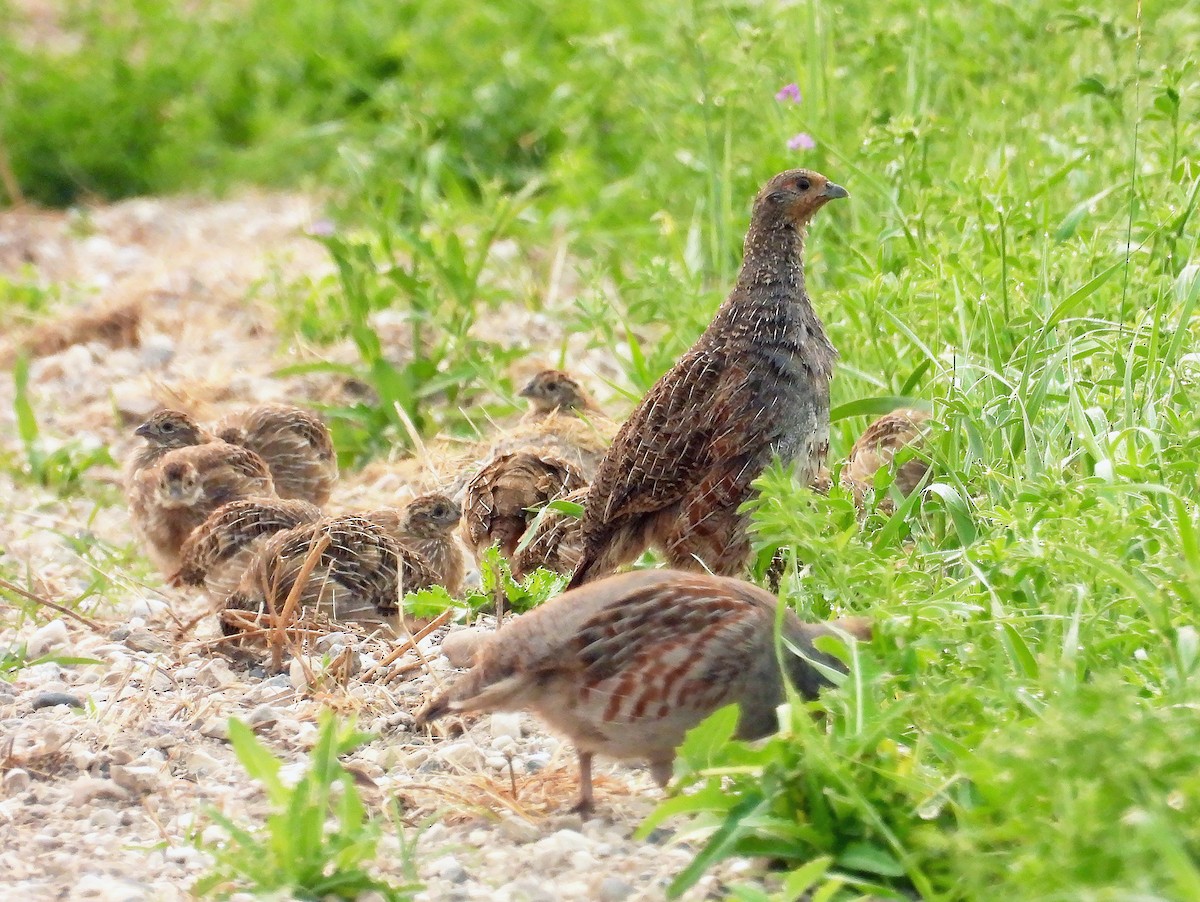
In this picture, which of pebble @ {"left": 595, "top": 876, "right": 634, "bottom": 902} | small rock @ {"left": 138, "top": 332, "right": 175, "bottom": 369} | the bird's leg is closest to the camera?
pebble @ {"left": 595, "top": 876, "right": 634, "bottom": 902}

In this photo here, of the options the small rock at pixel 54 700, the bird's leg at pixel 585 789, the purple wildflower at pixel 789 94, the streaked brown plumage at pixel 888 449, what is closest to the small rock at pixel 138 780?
the small rock at pixel 54 700

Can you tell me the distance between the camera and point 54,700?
4727 mm

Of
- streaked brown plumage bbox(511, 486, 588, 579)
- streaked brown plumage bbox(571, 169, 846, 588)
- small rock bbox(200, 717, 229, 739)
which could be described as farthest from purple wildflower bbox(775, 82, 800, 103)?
small rock bbox(200, 717, 229, 739)

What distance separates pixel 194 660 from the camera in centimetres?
509

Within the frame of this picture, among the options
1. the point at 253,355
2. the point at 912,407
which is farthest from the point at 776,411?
the point at 253,355

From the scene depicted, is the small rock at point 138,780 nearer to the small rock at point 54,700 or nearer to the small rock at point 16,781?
the small rock at point 16,781

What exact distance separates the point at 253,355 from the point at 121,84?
4.06 meters

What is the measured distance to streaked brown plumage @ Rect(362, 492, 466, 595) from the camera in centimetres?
605

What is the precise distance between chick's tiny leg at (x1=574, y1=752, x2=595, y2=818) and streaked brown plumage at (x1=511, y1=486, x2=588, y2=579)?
6.09 ft

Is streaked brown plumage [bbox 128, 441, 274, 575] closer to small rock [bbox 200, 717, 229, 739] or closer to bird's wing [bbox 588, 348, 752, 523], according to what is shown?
bird's wing [bbox 588, 348, 752, 523]

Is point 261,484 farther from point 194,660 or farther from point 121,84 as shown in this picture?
point 121,84

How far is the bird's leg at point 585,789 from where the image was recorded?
3.94 meters

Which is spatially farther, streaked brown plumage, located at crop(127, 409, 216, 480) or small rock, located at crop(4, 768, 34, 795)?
streaked brown plumage, located at crop(127, 409, 216, 480)

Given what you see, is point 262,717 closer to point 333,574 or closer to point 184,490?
point 333,574
